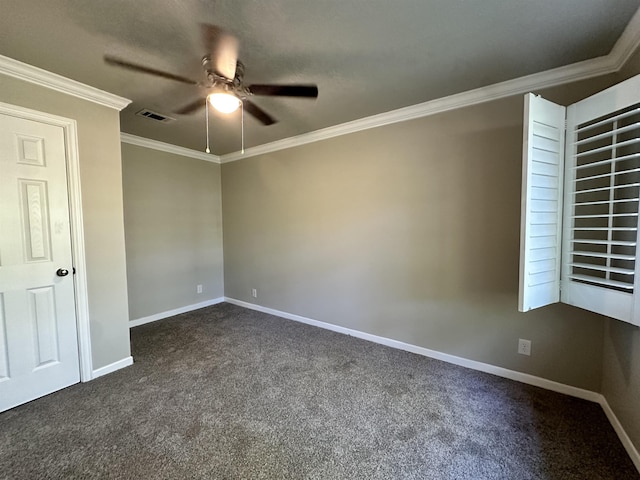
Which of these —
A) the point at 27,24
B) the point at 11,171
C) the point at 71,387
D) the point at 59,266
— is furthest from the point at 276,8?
the point at 71,387

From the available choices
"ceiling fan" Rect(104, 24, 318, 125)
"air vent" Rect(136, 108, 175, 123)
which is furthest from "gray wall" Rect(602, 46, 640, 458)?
"air vent" Rect(136, 108, 175, 123)

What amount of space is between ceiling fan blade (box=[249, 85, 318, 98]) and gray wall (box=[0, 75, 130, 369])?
4.97 feet

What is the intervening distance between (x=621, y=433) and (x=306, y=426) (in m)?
1.96

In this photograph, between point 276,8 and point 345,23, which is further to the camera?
point 345,23

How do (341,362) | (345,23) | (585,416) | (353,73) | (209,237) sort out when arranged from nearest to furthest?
(345,23)
(585,416)
(353,73)
(341,362)
(209,237)

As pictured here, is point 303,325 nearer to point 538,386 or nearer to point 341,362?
point 341,362

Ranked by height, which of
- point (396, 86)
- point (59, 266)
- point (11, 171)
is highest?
point (396, 86)

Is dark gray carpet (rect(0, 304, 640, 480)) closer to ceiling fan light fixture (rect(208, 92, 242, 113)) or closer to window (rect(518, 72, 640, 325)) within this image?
window (rect(518, 72, 640, 325))

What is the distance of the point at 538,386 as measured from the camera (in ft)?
7.42

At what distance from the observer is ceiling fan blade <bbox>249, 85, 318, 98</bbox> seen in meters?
1.76

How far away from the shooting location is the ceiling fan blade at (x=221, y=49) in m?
1.65

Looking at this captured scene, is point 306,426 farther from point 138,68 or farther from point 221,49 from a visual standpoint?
point 138,68

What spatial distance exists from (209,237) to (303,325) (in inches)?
84.3

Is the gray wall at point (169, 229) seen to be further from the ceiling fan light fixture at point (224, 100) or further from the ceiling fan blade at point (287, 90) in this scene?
the ceiling fan blade at point (287, 90)
